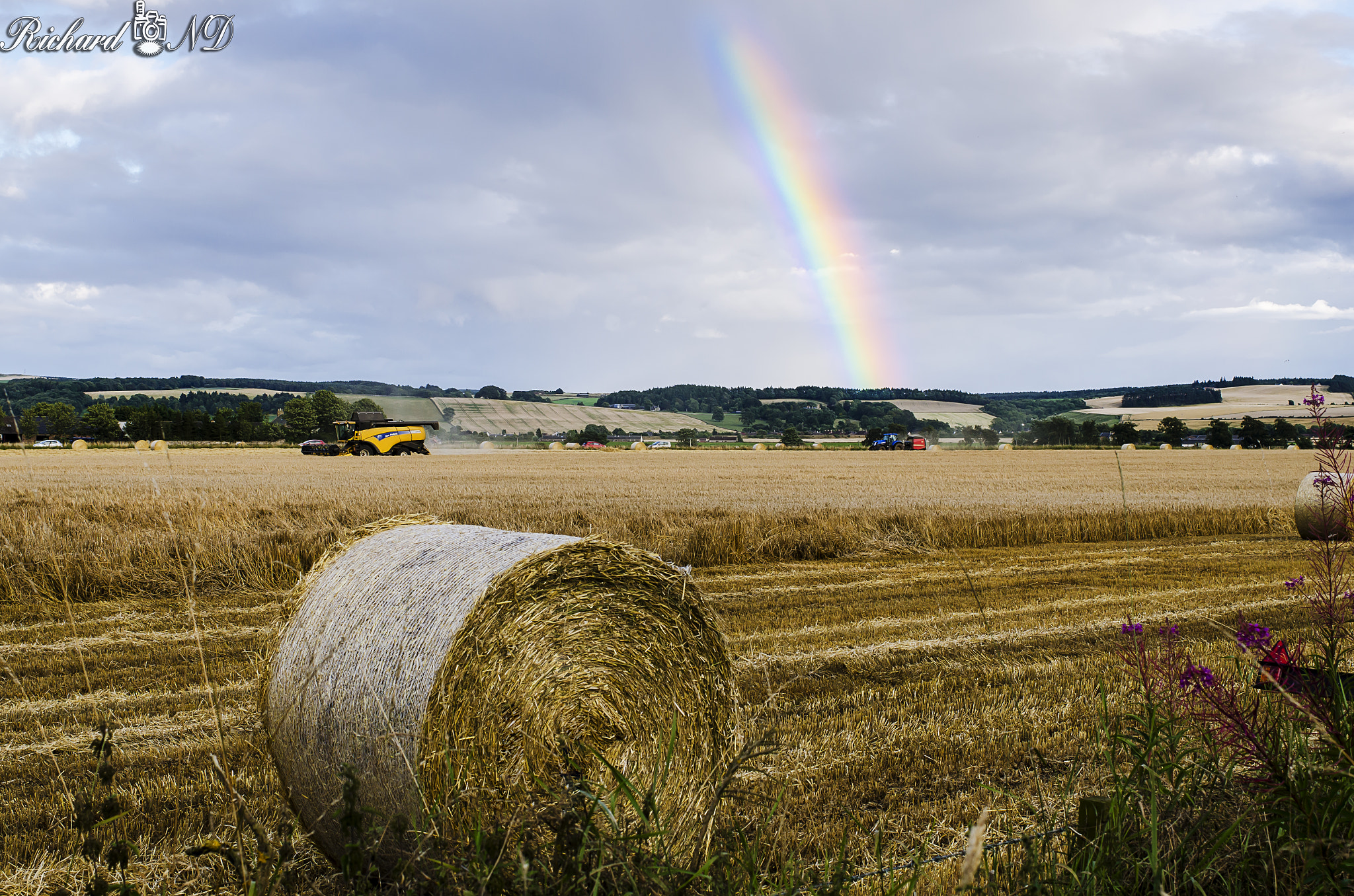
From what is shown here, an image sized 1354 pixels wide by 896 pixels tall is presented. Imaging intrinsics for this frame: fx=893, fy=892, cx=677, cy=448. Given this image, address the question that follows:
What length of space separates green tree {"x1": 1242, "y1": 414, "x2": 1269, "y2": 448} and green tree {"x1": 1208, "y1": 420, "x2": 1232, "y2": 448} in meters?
1.06

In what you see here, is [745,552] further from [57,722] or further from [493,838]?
[493,838]

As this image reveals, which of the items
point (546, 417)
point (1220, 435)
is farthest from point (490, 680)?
point (546, 417)

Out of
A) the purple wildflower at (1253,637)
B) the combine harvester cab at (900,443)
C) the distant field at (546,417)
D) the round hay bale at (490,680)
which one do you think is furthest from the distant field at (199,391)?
the purple wildflower at (1253,637)

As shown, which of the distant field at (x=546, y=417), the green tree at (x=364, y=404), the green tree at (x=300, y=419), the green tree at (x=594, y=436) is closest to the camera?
the green tree at (x=364, y=404)

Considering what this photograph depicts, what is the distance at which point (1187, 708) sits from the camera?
12.3ft

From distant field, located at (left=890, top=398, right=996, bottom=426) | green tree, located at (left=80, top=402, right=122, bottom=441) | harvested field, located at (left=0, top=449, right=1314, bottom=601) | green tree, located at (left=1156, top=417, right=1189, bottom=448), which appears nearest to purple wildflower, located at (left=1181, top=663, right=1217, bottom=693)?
harvested field, located at (left=0, top=449, right=1314, bottom=601)

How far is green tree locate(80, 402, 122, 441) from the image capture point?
61.7 m

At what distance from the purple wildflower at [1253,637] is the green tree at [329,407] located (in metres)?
79.2

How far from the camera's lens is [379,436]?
4762 cm

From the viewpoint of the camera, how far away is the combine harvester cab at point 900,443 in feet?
252

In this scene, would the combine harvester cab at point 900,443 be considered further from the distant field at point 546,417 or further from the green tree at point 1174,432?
the distant field at point 546,417

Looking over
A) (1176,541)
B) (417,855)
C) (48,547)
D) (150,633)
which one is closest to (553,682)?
(417,855)

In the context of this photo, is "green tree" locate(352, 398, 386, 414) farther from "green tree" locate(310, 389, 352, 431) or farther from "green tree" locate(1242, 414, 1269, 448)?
"green tree" locate(1242, 414, 1269, 448)

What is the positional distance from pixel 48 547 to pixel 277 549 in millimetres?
2428
